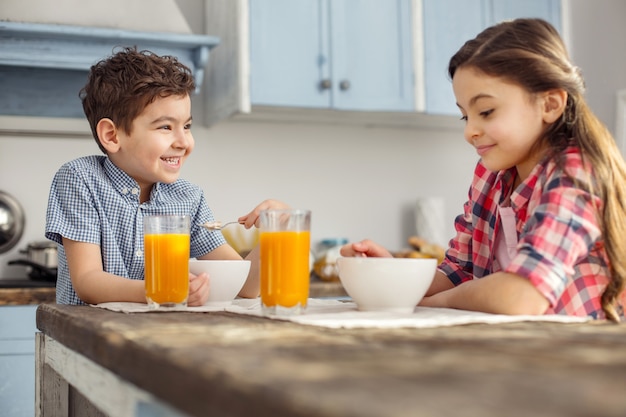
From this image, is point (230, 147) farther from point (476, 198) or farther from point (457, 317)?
point (457, 317)

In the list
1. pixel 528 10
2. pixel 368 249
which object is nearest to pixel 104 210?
pixel 368 249

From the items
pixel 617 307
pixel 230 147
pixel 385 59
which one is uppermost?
pixel 385 59

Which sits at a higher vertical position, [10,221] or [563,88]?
[563,88]

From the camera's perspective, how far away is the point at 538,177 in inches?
51.5

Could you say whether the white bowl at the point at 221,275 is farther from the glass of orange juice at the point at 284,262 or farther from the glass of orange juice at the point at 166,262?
the glass of orange juice at the point at 284,262

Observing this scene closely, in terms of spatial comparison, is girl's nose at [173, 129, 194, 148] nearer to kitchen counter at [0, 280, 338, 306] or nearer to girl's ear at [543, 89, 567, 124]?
girl's ear at [543, 89, 567, 124]

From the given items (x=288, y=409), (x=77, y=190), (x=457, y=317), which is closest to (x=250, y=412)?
(x=288, y=409)

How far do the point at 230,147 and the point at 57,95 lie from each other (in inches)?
29.3

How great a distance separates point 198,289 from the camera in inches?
51.1

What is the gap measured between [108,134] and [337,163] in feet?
6.15

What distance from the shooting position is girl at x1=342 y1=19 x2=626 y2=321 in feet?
3.71

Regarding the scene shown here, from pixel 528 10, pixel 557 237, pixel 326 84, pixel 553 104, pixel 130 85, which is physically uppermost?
pixel 528 10

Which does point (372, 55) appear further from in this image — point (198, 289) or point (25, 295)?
point (198, 289)

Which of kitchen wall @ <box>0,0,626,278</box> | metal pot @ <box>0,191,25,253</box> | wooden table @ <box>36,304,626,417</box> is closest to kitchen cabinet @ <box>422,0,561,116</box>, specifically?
kitchen wall @ <box>0,0,626,278</box>
